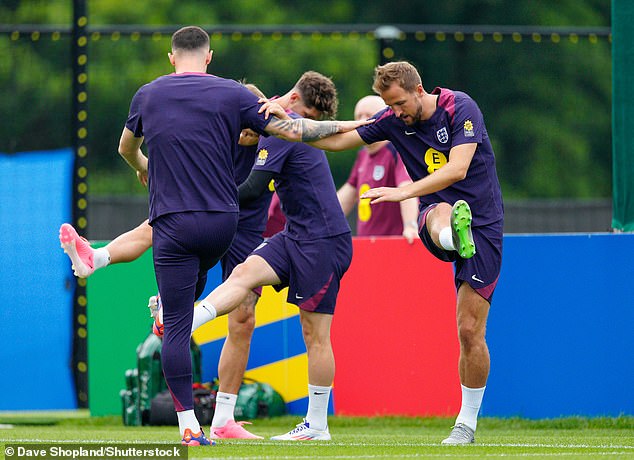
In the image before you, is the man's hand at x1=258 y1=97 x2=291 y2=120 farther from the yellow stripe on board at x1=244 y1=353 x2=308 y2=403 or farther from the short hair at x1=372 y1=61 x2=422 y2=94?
the yellow stripe on board at x1=244 y1=353 x2=308 y2=403

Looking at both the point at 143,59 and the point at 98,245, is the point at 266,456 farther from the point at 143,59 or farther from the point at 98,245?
the point at 143,59

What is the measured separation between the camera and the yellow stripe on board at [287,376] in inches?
373

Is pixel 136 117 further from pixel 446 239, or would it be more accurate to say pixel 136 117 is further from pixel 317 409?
pixel 317 409

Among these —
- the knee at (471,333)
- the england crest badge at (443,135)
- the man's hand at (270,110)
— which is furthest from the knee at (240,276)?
the england crest badge at (443,135)

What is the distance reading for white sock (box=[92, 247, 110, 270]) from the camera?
724 centimetres

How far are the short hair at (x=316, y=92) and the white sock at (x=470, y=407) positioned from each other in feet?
6.02

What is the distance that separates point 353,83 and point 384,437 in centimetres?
484

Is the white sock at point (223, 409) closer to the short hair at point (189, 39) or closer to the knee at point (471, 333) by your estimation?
the knee at point (471, 333)

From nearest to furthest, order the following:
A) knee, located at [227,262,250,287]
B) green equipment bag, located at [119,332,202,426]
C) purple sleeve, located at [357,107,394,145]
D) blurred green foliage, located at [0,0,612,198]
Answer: purple sleeve, located at [357,107,394,145], knee, located at [227,262,250,287], green equipment bag, located at [119,332,202,426], blurred green foliage, located at [0,0,612,198]

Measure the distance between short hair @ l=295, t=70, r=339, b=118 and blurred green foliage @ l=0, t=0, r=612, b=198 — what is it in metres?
2.48

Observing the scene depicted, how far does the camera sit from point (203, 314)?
727cm

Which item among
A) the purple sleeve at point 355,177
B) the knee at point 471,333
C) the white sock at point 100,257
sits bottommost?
the knee at point 471,333

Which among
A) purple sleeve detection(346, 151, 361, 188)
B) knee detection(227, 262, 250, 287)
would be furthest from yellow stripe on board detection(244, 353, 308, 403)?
knee detection(227, 262, 250, 287)

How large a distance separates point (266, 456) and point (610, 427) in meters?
3.40
